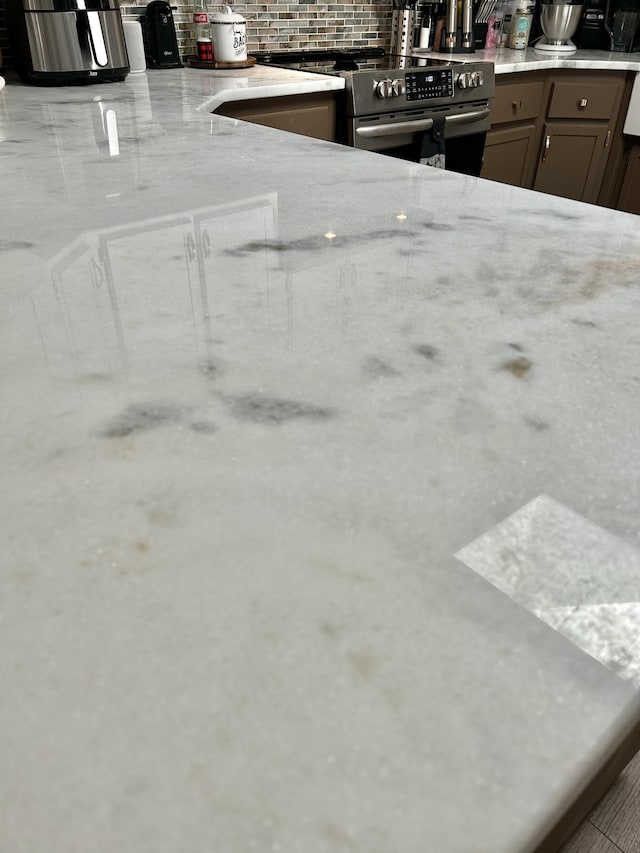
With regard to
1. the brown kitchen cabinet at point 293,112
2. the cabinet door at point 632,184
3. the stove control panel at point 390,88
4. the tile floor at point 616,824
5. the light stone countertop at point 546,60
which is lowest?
the tile floor at point 616,824

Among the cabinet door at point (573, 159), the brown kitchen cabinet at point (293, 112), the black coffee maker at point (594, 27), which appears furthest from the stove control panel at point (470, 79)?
the black coffee maker at point (594, 27)

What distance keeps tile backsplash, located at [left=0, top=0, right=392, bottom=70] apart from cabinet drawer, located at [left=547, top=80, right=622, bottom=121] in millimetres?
735

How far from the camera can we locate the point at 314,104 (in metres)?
1.90

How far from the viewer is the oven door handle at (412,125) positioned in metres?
1.97

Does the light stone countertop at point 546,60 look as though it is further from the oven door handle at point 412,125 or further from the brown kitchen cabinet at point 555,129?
the oven door handle at point 412,125

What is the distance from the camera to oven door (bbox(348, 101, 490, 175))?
198 cm

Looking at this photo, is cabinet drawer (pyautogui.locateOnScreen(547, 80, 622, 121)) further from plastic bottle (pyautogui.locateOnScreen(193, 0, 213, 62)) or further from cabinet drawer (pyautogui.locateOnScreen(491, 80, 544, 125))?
plastic bottle (pyautogui.locateOnScreen(193, 0, 213, 62))

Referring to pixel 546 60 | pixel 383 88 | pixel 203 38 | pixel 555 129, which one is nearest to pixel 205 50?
pixel 203 38

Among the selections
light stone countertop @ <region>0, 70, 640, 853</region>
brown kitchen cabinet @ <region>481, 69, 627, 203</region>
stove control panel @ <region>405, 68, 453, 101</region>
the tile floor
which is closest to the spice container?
brown kitchen cabinet @ <region>481, 69, 627, 203</region>

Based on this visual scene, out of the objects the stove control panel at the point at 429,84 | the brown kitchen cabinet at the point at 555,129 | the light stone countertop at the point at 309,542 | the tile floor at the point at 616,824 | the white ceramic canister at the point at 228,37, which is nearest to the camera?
the light stone countertop at the point at 309,542

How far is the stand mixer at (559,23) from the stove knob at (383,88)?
3.98 feet

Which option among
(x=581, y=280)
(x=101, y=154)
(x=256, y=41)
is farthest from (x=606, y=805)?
(x=256, y=41)

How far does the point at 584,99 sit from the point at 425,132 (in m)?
0.91

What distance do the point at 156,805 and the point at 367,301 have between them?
15.5 inches
